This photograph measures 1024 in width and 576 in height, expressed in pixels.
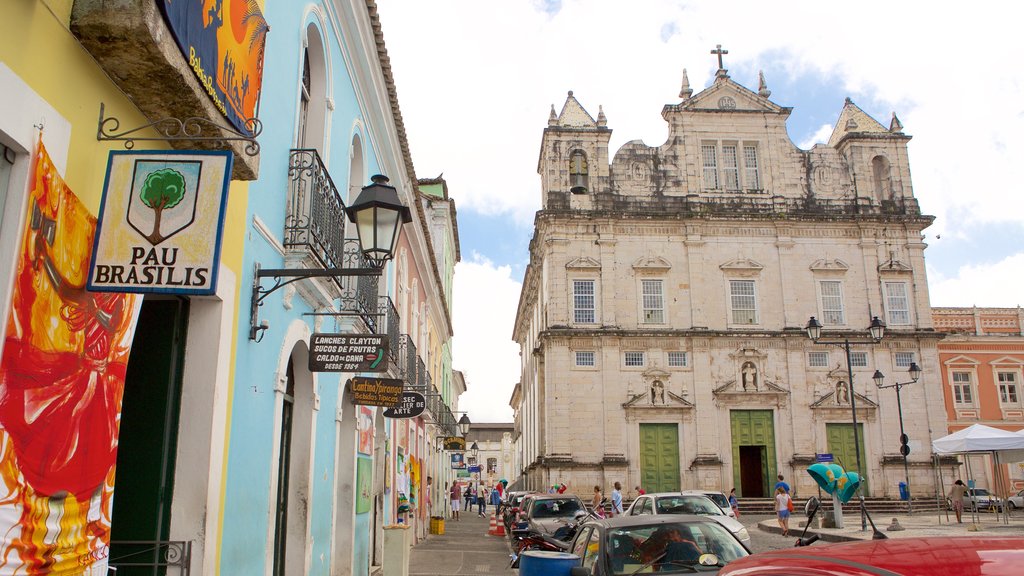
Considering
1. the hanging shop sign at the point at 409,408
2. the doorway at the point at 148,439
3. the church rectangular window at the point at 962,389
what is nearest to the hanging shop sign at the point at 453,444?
the hanging shop sign at the point at 409,408

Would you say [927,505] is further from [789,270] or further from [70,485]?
[70,485]

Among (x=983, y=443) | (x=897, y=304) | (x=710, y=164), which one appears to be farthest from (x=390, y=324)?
(x=897, y=304)

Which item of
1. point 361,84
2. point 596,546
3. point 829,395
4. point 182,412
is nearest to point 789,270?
point 829,395

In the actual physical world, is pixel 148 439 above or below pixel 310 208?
below

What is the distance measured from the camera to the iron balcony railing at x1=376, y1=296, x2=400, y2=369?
44.9ft

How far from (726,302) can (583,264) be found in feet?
23.1

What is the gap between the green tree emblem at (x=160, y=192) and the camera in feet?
13.8

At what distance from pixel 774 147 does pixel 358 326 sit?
33192mm

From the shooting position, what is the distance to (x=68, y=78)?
4.18m

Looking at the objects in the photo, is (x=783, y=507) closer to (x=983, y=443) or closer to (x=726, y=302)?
(x=983, y=443)

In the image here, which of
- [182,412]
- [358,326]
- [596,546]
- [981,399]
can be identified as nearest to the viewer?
[182,412]

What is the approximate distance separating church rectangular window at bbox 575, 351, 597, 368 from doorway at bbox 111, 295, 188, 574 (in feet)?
102

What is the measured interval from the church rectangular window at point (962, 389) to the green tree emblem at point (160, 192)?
48.2 metres

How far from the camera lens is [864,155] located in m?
40.6
